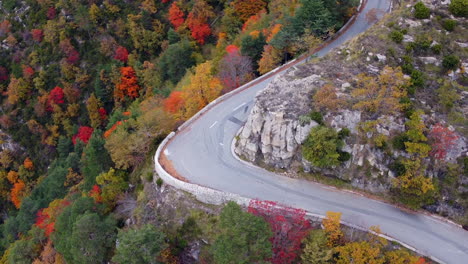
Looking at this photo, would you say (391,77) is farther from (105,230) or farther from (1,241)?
(1,241)

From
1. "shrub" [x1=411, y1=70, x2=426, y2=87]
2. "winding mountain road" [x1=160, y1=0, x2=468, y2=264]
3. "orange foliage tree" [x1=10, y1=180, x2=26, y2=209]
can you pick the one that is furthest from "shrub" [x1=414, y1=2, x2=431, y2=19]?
"orange foliage tree" [x1=10, y1=180, x2=26, y2=209]

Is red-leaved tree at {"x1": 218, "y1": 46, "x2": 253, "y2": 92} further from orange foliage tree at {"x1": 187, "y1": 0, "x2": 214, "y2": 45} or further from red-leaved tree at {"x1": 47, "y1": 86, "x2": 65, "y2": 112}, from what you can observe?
red-leaved tree at {"x1": 47, "y1": 86, "x2": 65, "y2": 112}

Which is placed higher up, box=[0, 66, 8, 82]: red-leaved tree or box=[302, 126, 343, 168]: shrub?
box=[302, 126, 343, 168]: shrub

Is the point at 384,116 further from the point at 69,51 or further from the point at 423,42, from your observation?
the point at 69,51

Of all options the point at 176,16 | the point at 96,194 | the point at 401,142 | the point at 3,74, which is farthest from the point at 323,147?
the point at 3,74

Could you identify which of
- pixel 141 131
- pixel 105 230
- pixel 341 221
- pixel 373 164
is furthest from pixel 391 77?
pixel 105 230
